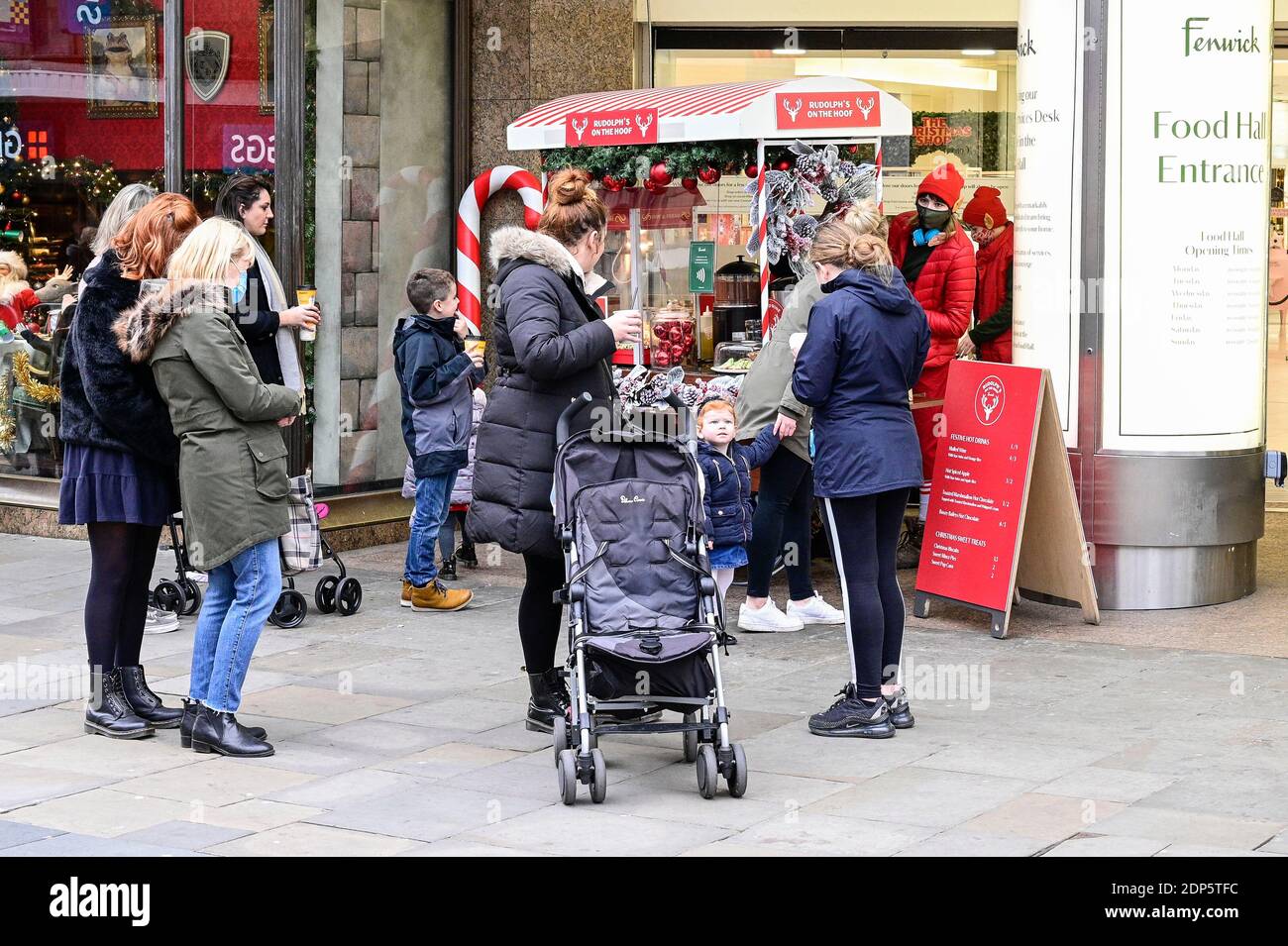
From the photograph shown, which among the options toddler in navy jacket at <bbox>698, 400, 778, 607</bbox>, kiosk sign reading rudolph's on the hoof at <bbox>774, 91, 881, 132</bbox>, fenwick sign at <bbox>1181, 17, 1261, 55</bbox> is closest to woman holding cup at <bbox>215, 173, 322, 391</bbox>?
toddler in navy jacket at <bbox>698, 400, 778, 607</bbox>

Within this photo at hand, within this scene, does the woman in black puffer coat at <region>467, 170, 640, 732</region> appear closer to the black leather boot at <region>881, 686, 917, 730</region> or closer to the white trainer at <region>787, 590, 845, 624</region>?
the black leather boot at <region>881, 686, 917, 730</region>

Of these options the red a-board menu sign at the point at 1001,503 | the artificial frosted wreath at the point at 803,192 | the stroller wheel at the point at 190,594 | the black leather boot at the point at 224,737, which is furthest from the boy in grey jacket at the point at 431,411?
the black leather boot at the point at 224,737

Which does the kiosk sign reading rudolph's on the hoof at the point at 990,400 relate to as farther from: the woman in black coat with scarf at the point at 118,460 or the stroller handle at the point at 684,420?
the woman in black coat with scarf at the point at 118,460

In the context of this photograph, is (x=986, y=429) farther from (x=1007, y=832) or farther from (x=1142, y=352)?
(x=1007, y=832)

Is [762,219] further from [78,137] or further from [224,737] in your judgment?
[224,737]

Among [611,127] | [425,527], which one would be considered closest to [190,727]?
[425,527]

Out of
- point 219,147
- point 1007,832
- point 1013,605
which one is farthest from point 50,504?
point 1007,832

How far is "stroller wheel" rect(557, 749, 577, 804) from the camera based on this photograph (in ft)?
17.5

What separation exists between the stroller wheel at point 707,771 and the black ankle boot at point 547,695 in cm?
94

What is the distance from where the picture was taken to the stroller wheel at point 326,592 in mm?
8562

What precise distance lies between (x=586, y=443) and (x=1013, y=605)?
3546 millimetres

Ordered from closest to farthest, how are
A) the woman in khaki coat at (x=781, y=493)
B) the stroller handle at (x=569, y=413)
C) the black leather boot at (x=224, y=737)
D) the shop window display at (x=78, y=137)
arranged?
1. the stroller handle at (x=569, y=413)
2. the black leather boot at (x=224, y=737)
3. the woman in khaki coat at (x=781, y=493)
4. the shop window display at (x=78, y=137)

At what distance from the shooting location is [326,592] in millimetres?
8562

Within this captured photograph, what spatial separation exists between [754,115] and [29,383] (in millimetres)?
4964
